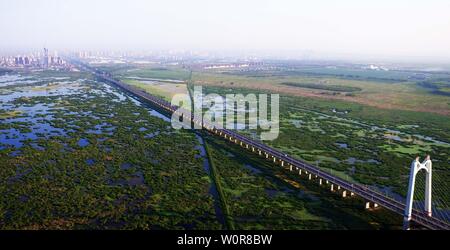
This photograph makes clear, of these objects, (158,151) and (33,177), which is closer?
(33,177)

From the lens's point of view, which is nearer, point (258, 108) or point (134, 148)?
point (134, 148)

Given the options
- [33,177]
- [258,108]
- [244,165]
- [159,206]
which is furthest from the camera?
[258,108]

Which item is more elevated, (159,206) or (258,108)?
(258,108)

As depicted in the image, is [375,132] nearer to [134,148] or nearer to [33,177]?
[134,148]

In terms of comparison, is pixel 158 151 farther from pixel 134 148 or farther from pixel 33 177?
pixel 33 177

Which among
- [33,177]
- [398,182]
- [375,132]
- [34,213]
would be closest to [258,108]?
[375,132]

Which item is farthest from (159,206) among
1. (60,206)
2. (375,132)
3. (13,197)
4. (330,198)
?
(375,132)

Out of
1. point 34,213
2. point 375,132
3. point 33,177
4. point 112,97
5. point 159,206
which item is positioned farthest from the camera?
point 112,97
